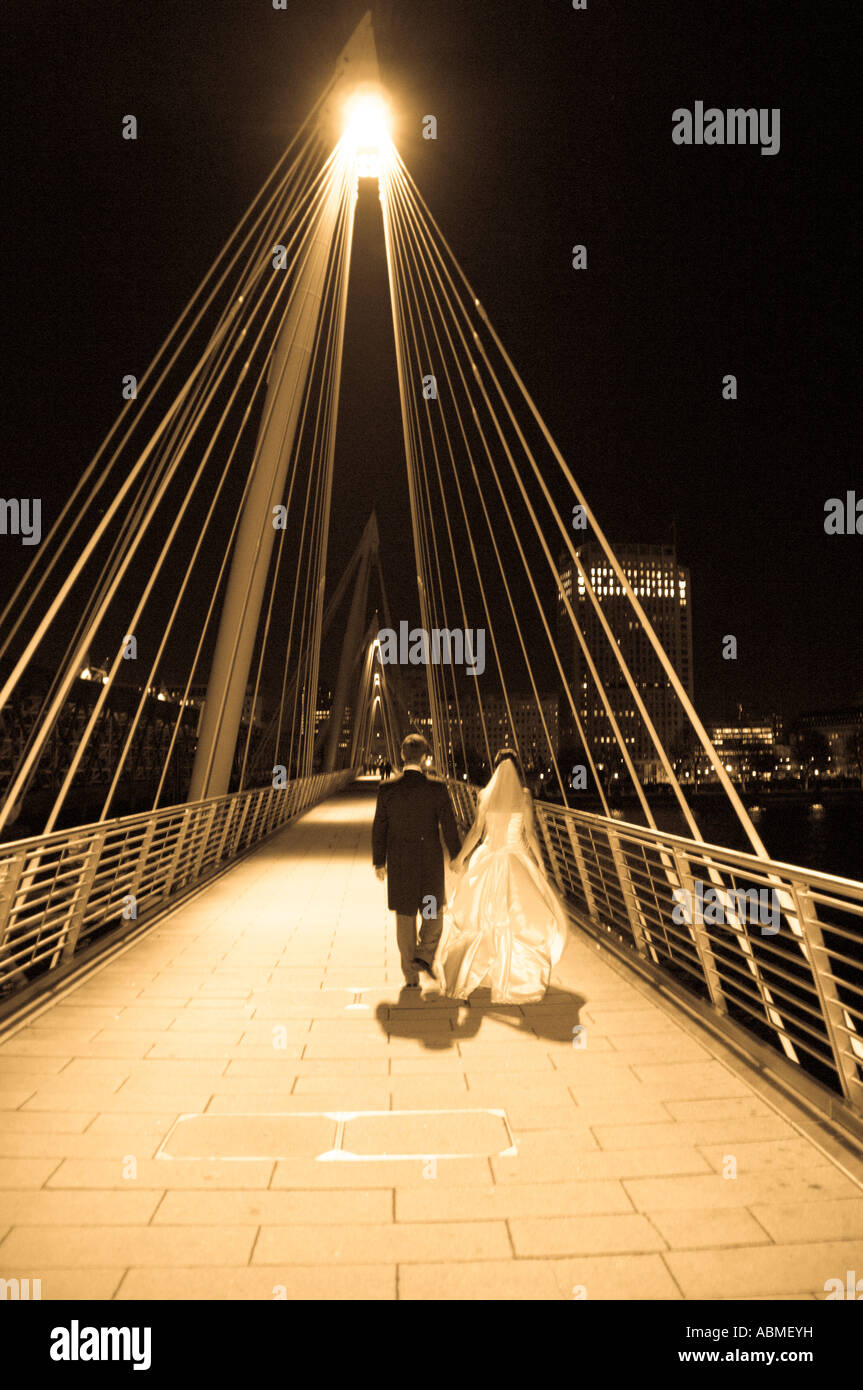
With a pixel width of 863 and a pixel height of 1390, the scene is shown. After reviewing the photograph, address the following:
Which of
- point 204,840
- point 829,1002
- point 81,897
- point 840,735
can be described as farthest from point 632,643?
point 840,735

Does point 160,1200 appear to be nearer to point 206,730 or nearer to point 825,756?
point 206,730

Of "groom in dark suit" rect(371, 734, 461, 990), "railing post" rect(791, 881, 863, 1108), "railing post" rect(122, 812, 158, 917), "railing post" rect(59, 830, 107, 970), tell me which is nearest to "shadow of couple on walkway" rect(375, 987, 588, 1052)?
"groom in dark suit" rect(371, 734, 461, 990)

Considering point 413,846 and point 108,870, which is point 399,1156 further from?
point 108,870

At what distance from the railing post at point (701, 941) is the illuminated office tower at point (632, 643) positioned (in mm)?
7368

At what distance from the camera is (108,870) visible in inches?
352

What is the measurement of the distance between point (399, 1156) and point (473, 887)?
8.97 feet

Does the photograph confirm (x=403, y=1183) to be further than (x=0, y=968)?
No

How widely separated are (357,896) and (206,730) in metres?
4.02

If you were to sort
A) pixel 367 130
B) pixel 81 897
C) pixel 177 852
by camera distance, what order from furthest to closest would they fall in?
1. pixel 367 130
2. pixel 177 852
3. pixel 81 897

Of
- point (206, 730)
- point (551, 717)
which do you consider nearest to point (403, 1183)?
point (206, 730)

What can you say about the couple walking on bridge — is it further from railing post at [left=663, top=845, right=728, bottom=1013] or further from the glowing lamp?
the glowing lamp

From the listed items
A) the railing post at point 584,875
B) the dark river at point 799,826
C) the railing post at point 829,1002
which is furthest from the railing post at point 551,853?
the dark river at point 799,826

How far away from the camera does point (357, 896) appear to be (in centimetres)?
1179

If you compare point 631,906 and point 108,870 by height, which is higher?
point 108,870
